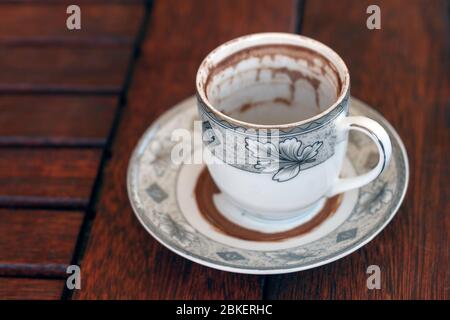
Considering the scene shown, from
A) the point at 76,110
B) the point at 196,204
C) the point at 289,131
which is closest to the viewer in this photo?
the point at 289,131

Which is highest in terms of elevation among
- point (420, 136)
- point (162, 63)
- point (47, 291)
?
point (162, 63)

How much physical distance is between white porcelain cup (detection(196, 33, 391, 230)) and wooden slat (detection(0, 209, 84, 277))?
14 cm

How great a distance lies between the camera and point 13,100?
725mm

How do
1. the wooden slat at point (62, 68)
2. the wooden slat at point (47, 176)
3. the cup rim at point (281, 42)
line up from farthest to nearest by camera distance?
the wooden slat at point (62, 68), the wooden slat at point (47, 176), the cup rim at point (281, 42)

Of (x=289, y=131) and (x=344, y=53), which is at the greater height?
(x=344, y=53)

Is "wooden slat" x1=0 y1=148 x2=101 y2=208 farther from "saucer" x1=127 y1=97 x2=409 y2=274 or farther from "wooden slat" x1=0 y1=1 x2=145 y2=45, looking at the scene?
"wooden slat" x1=0 y1=1 x2=145 y2=45

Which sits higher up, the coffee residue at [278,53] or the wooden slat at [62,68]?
the wooden slat at [62,68]

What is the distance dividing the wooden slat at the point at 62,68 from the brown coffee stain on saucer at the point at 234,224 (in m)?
0.19

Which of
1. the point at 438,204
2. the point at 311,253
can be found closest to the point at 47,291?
the point at 311,253

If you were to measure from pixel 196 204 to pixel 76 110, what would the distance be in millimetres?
205

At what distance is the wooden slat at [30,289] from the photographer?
53cm

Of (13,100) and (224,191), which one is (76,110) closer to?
(13,100)
